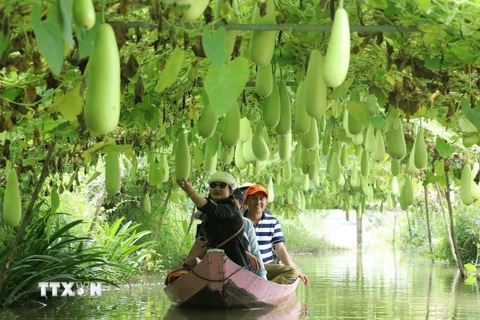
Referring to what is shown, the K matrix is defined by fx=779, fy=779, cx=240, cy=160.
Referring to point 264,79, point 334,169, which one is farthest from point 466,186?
point 264,79

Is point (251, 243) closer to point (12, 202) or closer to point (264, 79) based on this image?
point (12, 202)

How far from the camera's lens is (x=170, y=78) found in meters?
2.90

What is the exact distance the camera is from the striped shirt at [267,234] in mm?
8383

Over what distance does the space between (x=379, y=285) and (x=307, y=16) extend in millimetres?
9055

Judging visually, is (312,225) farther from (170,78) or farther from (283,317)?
(170,78)

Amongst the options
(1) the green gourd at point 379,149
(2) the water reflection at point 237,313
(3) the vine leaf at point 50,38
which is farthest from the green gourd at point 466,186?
(3) the vine leaf at point 50,38

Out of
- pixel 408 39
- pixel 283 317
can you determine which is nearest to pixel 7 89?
pixel 408 39

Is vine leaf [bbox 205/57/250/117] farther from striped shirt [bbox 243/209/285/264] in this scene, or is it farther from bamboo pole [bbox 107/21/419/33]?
striped shirt [bbox 243/209/285/264]

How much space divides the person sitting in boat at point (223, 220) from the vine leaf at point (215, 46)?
4.33 meters

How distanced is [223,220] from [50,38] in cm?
548

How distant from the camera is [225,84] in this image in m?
2.37

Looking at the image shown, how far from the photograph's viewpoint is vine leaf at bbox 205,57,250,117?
2.31 meters

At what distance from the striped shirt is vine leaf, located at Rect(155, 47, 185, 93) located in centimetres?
552

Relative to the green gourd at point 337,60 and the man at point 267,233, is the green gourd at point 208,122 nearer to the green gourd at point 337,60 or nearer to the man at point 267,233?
the green gourd at point 337,60
